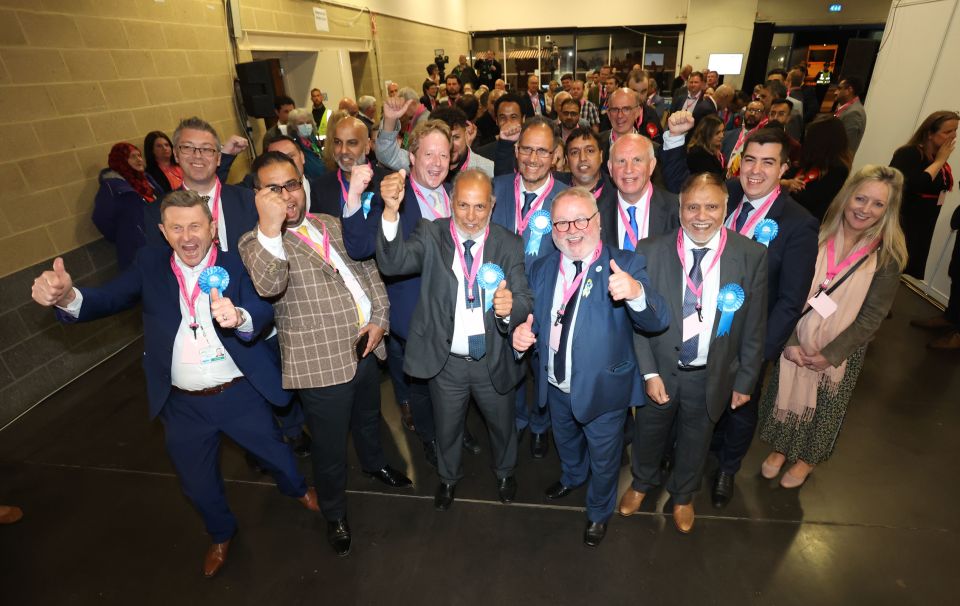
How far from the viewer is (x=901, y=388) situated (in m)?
3.44

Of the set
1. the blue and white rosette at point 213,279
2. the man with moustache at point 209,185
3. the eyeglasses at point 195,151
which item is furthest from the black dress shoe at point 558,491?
the eyeglasses at point 195,151

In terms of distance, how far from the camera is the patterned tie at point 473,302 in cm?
219

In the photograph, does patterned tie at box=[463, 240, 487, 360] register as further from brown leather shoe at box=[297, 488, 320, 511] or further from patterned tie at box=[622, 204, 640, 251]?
brown leather shoe at box=[297, 488, 320, 511]

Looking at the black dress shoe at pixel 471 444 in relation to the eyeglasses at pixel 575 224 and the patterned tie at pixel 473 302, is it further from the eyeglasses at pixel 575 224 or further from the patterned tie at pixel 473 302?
the eyeglasses at pixel 575 224

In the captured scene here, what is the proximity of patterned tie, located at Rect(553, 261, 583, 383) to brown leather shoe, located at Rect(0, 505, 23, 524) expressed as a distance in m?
3.23

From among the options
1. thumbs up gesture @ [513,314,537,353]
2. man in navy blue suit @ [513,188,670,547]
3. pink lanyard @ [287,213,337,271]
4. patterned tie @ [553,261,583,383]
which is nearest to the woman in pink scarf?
man in navy blue suit @ [513,188,670,547]

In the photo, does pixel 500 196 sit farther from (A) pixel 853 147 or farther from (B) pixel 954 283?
(A) pixel 853 147

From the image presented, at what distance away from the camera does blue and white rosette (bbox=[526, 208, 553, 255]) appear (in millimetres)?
2406

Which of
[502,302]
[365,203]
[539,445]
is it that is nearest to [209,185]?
[365,203]

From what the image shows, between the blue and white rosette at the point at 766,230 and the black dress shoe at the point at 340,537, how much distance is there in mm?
2510

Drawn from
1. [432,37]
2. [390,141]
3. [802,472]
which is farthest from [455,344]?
[432,37]

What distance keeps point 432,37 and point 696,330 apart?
13.1m

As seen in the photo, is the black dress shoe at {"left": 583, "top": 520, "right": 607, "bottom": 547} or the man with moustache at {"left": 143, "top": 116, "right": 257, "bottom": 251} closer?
the black dress shoe at {"left": 583, "top": 520, "right": 607, "bottom": 547}

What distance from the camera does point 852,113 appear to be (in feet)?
19.0
